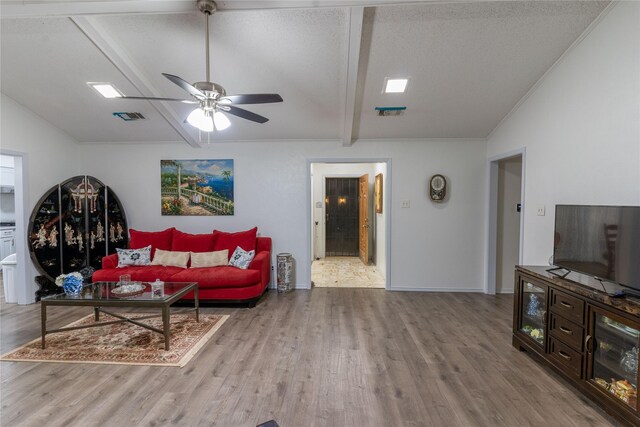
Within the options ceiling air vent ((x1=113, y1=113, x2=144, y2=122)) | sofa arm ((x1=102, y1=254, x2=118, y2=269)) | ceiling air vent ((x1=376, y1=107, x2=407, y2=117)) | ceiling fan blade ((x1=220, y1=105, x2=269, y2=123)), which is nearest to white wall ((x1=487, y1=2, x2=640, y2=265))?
ceiling air vent ((x1=376, y1=107, x2=407, y2=117))

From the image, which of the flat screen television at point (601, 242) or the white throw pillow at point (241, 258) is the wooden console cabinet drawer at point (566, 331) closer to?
the flat screen television at point (601, 242)

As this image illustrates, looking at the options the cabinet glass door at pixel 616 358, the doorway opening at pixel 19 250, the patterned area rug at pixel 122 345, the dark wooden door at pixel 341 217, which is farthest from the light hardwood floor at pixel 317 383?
the dark wooden door at pixel 341 217

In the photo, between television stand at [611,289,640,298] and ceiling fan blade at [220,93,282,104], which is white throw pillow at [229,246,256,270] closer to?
ceiling fan blade at [220,93,282,104]

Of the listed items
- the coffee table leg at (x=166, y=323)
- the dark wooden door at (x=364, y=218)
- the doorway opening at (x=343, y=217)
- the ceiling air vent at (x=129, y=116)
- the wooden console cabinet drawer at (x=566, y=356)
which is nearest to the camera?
the wooden console cabinet drawer at (x=566, y=356)

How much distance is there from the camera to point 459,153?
4.69 m

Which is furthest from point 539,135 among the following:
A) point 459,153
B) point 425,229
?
point 425,229

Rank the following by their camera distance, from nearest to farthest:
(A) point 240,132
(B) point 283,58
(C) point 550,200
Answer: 1. (B) point 283,58
2. (C) point 550,200
3. (A) point 240,132

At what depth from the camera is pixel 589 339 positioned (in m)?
2.12

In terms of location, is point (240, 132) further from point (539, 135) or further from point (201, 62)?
point (539, 135)

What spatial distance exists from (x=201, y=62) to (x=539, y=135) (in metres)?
3.75

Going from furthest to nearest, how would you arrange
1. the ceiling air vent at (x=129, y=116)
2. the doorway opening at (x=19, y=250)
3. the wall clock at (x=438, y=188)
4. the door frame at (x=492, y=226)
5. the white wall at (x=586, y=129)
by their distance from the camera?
1. the wall clock at (x=438, y=188)
2. the door frame at (x=492, y=226)
3. the ceiling air vent at (x=129, y=116)
4. the doorway opening at (x=19, y=250)
5. the white wall at (x=586, y=129)

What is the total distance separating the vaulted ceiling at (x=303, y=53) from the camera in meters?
2.46

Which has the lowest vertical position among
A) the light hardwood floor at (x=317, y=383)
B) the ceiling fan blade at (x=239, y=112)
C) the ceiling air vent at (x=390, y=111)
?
the light hardwood floor at (x=317, y=383)

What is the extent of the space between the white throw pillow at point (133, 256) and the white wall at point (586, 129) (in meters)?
5.13
